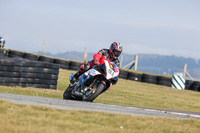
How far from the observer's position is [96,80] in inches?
355

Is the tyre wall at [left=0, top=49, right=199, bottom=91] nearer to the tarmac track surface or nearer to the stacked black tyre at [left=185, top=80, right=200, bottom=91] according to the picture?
the stacked black tyre at [left=185, top=80, right=200, bottom=91]

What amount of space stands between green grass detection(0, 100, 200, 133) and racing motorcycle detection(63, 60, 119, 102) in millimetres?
2452

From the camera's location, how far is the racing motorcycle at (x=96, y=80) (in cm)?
884

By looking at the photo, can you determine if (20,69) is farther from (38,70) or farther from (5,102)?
(5,102)

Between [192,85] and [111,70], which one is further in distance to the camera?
[192,85]

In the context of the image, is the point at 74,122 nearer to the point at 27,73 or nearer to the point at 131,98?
the point at 27,73

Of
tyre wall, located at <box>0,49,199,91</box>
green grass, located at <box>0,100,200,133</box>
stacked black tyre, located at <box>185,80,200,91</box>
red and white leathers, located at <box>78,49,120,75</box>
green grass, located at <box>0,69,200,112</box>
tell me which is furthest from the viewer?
stacked black tyre, located at <box>185,80,200,91</box>

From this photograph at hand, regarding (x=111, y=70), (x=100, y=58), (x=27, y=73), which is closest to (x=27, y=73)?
(x=27, y=73)

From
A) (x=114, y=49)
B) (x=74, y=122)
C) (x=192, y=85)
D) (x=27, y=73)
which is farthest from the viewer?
Answer: (x=192, y=85)

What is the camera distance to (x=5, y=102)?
6125mm

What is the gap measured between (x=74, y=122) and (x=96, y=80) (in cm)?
375

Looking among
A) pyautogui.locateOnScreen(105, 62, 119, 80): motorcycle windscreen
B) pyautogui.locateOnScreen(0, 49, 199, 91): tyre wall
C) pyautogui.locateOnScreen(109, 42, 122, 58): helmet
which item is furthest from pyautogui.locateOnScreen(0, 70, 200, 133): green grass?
pyautogui.locateOnScreen(0, 49, 199, 91): tyre wall

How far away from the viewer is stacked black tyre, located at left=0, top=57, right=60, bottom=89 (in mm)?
13523

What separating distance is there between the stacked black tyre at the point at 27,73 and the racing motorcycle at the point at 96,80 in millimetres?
5047
